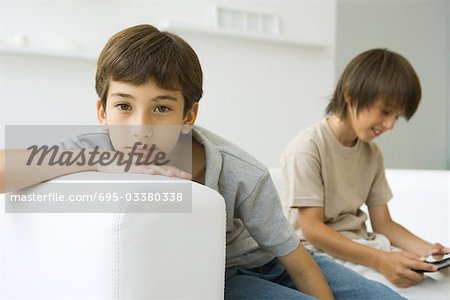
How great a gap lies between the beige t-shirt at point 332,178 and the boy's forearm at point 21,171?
72 cm

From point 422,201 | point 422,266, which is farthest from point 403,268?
point 422,201

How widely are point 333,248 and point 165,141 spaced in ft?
1.94

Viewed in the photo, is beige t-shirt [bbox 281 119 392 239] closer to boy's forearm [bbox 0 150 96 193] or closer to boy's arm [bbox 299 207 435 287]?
boy's arm [bbox 299 207 435 287]

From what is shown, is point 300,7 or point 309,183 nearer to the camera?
point 309,183

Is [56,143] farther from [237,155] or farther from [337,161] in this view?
[337,161]

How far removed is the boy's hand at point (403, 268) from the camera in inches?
50.1

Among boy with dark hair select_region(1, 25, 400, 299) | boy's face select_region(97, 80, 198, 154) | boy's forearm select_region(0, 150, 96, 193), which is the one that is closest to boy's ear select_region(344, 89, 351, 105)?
boy with dark hair select_region(1, 25, 400, 299)

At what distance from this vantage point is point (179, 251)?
76cm

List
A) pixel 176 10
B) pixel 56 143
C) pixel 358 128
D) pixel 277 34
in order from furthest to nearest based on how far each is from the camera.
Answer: pixel 277 34
pixel 176 10
pixel 358 128
pixel 56 143

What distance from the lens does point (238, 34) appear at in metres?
3.35

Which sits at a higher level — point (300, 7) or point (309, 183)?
point (300, 7)

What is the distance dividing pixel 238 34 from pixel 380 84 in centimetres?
195

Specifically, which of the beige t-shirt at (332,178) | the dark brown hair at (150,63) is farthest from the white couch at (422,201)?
the dark brown hair at (150,63)

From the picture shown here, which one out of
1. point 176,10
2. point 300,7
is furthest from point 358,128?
point 300,7
